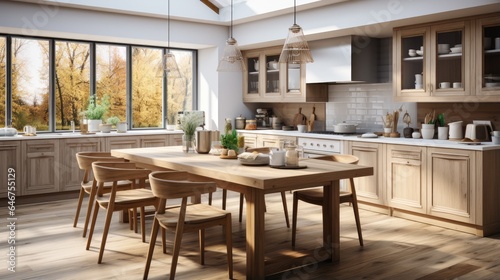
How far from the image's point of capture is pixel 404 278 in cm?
406

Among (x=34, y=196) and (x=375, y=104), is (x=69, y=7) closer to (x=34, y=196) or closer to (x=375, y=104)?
(x=34, y=196)

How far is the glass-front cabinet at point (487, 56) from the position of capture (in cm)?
550

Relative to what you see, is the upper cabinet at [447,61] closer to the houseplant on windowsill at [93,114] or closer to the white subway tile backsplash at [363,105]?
the white subway tile backsplash at [363,105]

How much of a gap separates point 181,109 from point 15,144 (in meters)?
3.08

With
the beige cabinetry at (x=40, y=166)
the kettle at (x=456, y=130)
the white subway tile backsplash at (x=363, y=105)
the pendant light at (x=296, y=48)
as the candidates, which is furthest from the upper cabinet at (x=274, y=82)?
the beige cabinetry at (x=40, y=166)

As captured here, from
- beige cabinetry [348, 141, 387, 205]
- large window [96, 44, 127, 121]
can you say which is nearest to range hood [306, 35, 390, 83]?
beige cabinetry [348, 141, 387, 205]

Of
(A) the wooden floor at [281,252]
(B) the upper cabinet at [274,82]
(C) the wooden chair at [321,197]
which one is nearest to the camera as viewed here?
(A) the wooden floor at [281,252]

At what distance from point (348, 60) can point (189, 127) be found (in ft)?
8.68

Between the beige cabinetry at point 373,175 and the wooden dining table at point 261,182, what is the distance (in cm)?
177

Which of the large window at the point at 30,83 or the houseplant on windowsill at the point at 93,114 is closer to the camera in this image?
the large window at the point at 30,83

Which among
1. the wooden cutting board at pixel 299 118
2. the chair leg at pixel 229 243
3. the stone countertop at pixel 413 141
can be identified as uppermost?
the wooden cutting board at pixel 299 118

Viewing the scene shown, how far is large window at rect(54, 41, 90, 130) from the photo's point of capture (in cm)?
784

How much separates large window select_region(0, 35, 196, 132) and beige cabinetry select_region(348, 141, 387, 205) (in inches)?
110

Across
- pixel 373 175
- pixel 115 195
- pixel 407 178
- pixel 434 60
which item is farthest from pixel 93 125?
pixel 434 60
